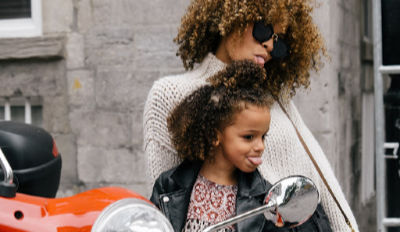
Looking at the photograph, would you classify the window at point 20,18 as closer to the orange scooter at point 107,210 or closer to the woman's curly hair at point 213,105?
the woman's curly hair at point 213,105

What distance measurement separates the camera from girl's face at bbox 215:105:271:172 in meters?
1.95

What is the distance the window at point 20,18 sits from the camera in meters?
4.41

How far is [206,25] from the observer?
2369 mm

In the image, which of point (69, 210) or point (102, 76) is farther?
point (102, 76)

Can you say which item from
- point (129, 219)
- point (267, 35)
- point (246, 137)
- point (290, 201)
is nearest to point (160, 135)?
point (246, 137)

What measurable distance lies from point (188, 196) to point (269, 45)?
67cm

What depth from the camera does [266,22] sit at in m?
2.28

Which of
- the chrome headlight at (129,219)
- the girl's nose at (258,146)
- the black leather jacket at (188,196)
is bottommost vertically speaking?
the black leather jacket at (188,196)

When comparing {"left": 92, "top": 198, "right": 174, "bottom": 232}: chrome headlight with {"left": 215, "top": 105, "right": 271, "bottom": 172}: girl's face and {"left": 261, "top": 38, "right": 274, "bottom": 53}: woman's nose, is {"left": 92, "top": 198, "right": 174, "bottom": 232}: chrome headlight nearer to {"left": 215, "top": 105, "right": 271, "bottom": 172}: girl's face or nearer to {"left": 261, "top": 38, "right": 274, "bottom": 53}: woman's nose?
{"left": 215, "top": 105, "right": 271, "bottom": 172}: girl's face

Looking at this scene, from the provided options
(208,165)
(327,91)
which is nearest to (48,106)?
(327,91)

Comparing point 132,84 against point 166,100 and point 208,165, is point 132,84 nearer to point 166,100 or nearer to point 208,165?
point 166,100

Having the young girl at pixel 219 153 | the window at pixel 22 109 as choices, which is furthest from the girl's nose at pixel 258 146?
the window at pixel 22 109

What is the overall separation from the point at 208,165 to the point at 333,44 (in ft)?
7.42

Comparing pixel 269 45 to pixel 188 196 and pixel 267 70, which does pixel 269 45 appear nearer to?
pixel 267 70
